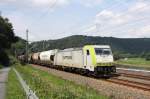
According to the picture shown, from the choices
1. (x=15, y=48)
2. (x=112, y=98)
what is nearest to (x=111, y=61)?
(x=112, y=98)

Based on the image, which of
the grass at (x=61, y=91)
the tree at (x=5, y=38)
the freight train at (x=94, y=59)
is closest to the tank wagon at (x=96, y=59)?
the freight train at (x=94, y=59)

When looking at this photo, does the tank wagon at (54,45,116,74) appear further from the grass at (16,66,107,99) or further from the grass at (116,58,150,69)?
the grass at (116,58,150,69)

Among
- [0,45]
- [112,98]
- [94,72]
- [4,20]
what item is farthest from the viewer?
[4,20]

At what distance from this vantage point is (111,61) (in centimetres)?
3653

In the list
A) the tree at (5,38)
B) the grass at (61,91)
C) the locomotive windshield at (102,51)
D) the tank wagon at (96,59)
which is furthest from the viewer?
the tree at (5,38)

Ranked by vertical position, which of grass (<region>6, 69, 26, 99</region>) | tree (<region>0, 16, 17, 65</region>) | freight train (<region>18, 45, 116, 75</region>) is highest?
tree (<region>0, 16, 17, 65</region>)

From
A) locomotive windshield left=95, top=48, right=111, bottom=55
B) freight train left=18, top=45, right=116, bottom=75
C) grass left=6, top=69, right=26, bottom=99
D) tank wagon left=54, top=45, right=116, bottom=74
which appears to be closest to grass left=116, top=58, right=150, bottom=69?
freight train left=18, top=45, right=116, bottom=75

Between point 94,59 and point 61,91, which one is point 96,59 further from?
point 61,91

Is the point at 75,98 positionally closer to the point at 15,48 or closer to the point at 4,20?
the point at 4,20

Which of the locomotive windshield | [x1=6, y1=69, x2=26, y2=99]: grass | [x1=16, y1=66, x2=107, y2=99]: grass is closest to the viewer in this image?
[x1=16, y1=66, x2=107, y2=99]: grass

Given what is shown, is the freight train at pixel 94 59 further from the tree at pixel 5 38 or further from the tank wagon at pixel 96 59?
the tree at pixel 5 38

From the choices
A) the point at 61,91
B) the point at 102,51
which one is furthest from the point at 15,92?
the point at 102,51

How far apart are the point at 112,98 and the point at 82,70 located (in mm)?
22068

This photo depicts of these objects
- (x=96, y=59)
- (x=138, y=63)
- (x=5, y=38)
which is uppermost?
(x=5, y=38)
